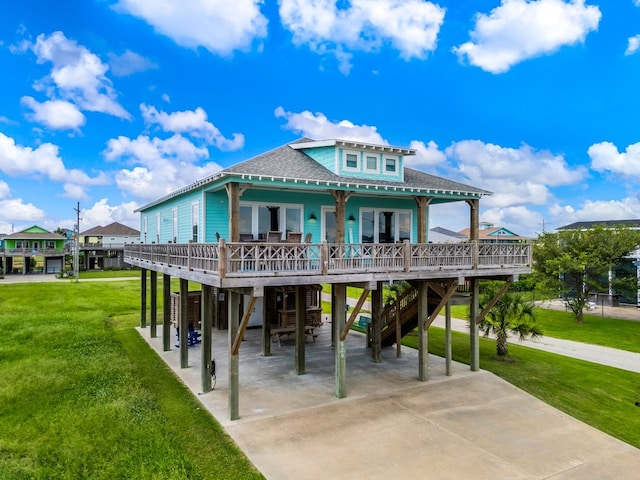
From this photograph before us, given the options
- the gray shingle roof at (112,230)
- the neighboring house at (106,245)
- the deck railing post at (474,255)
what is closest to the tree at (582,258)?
the deck railing post at (474,255)

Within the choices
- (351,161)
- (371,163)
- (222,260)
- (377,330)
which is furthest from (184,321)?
(371,163)

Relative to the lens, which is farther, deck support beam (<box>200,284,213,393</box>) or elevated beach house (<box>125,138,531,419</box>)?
deck support beam (<box>200,284,213,393</box>)

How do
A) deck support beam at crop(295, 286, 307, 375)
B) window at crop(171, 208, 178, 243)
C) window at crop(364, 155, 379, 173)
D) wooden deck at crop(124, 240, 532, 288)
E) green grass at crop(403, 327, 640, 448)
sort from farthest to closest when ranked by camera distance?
window at crop(171, 208, 178, 243)
window at crop(364, 155, 379, 173)
deck support beam at crop(295, 286, 307, 375)
green grass at crop(403, 327, 640, 448)
wooden deck at crop(124, 240, 532, 288)

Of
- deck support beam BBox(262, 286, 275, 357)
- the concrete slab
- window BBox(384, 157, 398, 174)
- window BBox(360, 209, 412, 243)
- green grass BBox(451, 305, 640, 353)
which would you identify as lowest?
green grass BBox(451, 305, 640, 353)

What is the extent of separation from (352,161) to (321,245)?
5.64m

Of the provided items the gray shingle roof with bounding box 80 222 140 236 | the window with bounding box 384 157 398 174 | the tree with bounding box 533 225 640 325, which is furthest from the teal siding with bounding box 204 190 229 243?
the gray shingle roof with bounding box 80 222 140 236

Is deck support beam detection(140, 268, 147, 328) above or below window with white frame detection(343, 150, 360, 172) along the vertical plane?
below

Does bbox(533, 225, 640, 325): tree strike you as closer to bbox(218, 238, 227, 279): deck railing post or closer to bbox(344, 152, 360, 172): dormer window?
bbox(344, 152, 360, 172): dormer window

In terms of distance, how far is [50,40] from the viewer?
90.5 feet

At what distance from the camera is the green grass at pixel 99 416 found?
28.3ft

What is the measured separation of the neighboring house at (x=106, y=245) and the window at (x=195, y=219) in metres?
51.7

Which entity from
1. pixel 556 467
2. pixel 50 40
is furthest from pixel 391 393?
pixel 50 40

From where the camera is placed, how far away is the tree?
95.6 feet

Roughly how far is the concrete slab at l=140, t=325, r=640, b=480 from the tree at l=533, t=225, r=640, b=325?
18.7 m
